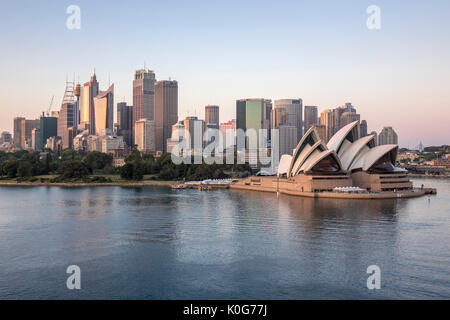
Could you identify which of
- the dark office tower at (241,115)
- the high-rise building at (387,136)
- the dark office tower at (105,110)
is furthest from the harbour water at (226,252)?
the dark office tower at (105,110)

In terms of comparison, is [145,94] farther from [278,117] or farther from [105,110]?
[278,117]

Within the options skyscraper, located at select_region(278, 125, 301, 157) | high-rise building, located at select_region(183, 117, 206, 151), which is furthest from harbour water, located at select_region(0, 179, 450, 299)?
high-rise building, located at select_region(183, 117, 206, 151)

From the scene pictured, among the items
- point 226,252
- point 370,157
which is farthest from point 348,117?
point 226,252

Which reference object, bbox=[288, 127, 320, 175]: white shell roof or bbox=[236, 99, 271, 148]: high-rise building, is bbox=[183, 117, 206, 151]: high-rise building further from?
bbox=[288, 127, 320, 175]: white shell roof

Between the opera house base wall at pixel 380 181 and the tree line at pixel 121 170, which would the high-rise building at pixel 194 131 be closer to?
the tree line at pixel 121 170

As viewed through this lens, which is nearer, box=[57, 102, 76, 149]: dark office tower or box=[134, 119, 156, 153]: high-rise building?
box=[134, 119, 156, 153]: high-rise building

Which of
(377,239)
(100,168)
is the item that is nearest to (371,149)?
(377,239)

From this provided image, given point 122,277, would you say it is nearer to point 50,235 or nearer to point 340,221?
point 50,235
